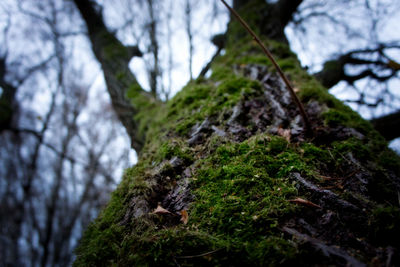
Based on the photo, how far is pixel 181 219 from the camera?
3.30 feet

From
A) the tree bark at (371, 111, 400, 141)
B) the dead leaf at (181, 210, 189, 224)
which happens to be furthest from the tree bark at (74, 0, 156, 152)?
the tree bark at (371, 111, 400, 141)

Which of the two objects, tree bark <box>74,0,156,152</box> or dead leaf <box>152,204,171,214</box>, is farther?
tree bark <box>74,0,156,152</box>

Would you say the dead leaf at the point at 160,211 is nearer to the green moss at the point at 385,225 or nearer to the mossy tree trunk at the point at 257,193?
the mossy tree trunk at the point at 257,193

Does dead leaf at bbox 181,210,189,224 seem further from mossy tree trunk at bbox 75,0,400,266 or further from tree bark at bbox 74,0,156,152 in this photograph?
tree bark at bbox 74,0,156,152

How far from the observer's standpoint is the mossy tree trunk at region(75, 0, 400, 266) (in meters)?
0.76

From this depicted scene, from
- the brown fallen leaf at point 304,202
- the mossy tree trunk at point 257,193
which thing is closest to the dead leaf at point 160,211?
the mossy tree trunk at point 257,193

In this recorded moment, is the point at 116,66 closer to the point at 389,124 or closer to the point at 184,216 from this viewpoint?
the point at 184,216

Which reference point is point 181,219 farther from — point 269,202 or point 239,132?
point 239,132

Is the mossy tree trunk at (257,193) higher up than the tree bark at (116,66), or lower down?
lower down

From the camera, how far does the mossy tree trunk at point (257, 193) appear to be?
758 mm

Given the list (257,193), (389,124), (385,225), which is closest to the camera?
(385,225)

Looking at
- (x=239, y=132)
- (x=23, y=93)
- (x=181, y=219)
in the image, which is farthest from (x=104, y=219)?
(x=23, y=93)

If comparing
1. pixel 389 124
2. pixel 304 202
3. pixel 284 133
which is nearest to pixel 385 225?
pixel 304 202

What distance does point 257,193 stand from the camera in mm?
981
